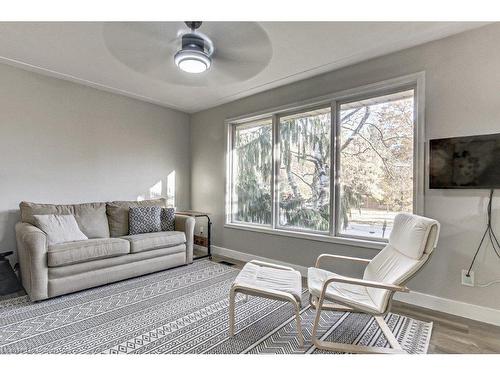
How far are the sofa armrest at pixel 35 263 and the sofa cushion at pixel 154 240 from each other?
831 mm

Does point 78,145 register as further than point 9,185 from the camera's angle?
Yes

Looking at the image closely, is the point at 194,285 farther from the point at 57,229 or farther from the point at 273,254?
the point at 57,229

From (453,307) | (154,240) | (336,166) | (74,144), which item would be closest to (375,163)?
(336,166)

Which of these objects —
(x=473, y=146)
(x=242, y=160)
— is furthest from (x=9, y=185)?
(x=473, y=146)

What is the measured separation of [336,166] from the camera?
316cm

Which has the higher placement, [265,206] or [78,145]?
[78,145]

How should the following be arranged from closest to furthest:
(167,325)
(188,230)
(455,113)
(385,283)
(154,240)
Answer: (385,283)
(167,325)
(455,113)
(154,240)
(188,230)

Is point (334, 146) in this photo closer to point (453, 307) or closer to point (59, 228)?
point (453, 307)

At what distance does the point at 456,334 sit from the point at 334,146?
2.05 meters

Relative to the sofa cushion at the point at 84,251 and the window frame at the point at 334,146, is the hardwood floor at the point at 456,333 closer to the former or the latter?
the window frame at the point at 334,146

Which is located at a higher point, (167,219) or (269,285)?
(167,219)

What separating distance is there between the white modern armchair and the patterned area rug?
15 cm

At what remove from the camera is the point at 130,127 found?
164 inches
